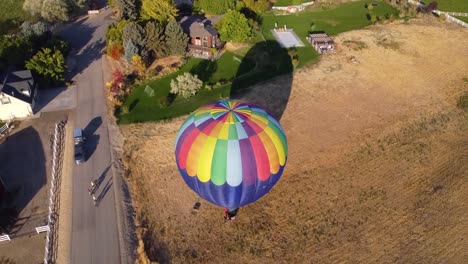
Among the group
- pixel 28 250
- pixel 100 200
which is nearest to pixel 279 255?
pixel 100 200

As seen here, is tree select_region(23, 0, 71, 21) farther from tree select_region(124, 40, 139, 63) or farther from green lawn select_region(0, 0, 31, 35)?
tree select_region(124, 40, 139, 63)

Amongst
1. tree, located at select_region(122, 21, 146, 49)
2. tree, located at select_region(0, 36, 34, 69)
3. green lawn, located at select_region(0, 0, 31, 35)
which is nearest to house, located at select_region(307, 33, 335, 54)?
tree, located at select_region(122, 21, 146, 49)

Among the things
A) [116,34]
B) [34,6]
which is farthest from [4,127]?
[34,6]

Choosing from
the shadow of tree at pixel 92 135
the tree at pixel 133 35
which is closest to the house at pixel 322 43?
the tree at pixel 133 35

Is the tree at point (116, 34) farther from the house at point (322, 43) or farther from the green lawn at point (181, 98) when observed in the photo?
the house at point (322, 43)

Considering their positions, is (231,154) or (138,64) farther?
(138,64)

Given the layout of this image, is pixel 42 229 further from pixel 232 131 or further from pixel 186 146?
pixel 232 131
